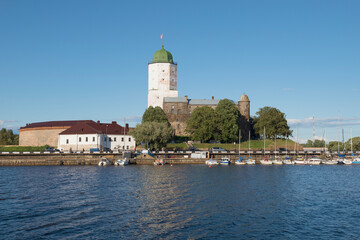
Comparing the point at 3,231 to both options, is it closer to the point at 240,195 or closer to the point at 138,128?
the point at 240,195

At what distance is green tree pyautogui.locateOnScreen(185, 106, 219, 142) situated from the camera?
92188 mm

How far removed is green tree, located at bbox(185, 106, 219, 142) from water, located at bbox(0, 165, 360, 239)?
49.0 meters

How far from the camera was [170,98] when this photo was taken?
11000 centimetres

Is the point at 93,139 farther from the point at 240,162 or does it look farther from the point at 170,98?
the point at 240,162

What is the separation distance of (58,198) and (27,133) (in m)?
77.6

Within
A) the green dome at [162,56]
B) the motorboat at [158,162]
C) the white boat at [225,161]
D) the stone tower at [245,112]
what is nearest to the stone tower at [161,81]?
the green dome at [162,56]

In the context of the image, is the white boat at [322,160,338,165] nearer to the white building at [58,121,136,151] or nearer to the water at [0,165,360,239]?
the water at [0,165,360,239]

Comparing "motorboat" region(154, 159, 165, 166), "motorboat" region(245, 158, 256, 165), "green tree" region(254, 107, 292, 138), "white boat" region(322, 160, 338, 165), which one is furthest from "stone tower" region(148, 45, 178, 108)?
"white boat" region(322, 160, 338, 165)

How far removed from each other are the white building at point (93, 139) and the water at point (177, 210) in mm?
42633

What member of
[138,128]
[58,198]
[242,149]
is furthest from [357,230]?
[242,149]

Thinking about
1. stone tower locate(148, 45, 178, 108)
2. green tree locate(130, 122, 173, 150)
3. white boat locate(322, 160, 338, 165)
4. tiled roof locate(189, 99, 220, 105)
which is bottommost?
white boat locate(322, 160, 338, 165)

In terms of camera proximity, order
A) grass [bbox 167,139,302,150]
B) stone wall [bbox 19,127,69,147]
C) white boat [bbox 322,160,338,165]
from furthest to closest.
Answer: stone wall [bbox 19,127,69,147]
grass [bbox 167,139,302,150]
white boat [bbox 322,160,338,165]

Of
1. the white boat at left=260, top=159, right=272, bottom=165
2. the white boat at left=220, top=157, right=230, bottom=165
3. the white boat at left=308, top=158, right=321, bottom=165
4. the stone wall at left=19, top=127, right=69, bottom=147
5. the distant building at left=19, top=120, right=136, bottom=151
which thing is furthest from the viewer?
the stone wall at left=19, top=127, right=69, bottom=147

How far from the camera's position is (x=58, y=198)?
3175cm
